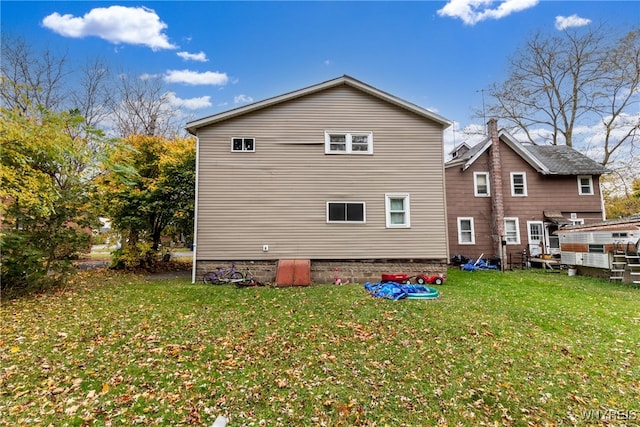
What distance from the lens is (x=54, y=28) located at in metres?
15.2

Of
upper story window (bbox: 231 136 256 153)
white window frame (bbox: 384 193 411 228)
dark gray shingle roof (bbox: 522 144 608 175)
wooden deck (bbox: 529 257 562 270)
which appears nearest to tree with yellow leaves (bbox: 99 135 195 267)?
upper story window (bbox: 231 136 256 153)

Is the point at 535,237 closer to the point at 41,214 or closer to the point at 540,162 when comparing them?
the point at 540,162

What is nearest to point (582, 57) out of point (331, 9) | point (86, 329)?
point (331, 9)

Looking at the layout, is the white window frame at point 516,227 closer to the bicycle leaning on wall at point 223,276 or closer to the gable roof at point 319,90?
the gable roof at point 319,90

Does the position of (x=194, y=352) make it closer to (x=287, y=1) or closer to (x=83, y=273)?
(x=83, y=273)

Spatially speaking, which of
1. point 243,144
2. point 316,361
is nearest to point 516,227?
point 243,144

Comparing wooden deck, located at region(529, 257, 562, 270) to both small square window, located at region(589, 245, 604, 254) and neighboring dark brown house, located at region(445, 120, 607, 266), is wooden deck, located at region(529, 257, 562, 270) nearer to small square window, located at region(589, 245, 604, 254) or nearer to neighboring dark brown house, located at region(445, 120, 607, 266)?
neighboring dark brown house, located at region(445, 120, 607, 266)

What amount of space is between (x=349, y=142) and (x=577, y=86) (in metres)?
23.3

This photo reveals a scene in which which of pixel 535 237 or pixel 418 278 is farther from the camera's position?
pixel 535 237

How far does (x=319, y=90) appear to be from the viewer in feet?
36.1

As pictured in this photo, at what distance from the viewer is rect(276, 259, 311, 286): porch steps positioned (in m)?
9.91

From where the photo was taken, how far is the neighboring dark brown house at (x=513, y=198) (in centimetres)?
1573

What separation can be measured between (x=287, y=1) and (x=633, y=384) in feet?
50.3

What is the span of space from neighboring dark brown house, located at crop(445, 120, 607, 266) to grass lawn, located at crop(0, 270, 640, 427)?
803 cm
